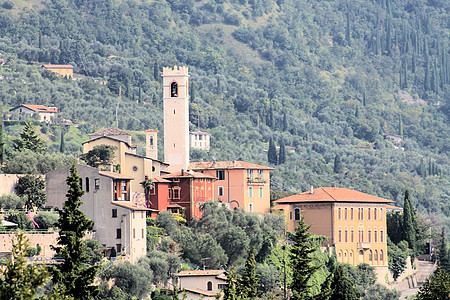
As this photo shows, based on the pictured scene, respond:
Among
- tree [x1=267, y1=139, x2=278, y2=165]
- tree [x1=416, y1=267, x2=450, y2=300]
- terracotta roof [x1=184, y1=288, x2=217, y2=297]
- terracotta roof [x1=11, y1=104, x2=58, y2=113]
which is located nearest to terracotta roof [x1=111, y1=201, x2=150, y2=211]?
terracotta roof [x1=184, y1=288, x2=217, y2=297]

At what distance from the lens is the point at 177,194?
9200 cm

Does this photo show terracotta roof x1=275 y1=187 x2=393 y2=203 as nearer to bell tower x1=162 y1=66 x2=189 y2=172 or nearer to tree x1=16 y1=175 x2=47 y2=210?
bell tower x1=162 y1=66 x2=189 y2=172

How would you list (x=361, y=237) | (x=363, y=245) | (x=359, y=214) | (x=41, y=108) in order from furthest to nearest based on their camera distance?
(x=41, y=108) < (x=359, y=214) < (x=361, y=237) < (x=363, y=245)

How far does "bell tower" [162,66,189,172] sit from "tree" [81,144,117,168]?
34.5 ft

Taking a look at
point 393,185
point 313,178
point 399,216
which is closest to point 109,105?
point 313,178

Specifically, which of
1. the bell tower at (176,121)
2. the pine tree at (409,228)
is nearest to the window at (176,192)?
the bell tower at (176,121)

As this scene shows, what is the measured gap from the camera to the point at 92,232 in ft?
251

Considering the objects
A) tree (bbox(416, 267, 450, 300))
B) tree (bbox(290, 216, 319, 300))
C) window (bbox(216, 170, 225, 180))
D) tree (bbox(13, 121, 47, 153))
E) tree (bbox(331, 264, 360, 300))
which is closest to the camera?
tree (bbox(416, 267, 450, 300))

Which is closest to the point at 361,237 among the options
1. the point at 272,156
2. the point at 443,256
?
the point at 443,256

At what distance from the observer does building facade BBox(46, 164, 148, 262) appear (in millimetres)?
76125

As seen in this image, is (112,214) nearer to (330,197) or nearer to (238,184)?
(238,184)

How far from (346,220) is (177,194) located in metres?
17.4

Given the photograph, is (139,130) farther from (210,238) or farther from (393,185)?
(210,238)

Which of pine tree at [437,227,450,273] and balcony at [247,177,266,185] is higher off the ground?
balcony at [247,177,266,185]
